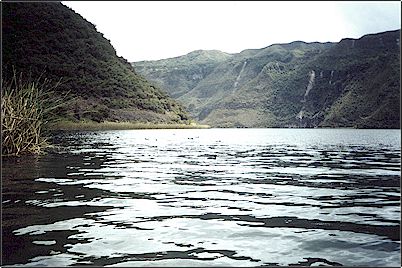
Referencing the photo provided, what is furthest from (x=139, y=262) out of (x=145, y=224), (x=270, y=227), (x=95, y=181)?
(x=95, y=181)

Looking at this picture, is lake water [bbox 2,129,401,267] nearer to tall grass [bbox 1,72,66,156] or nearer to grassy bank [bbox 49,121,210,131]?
tall grass [bbox 1,72,66,156]

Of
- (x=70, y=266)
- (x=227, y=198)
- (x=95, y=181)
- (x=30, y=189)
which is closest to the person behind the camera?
(x=70, y=266)

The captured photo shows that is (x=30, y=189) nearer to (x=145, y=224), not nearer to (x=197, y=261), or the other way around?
(x=145, y=224)

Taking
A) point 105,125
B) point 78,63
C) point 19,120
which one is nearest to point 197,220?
point 19,120

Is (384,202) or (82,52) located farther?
(82,52)

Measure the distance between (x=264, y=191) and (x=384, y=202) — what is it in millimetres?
3258

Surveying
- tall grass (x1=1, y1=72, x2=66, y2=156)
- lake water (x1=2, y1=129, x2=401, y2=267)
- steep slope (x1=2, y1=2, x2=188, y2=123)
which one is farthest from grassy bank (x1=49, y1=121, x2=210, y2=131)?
lake water (x1=2, y1=129, x2=401, y2=267)

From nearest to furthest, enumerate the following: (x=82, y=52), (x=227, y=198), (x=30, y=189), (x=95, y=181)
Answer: (x=227, y=198), (x=30, y=189), (x=95, y=181), (x=82, y=52)

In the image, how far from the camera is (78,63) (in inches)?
4941

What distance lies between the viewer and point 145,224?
334 inches

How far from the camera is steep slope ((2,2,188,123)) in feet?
360

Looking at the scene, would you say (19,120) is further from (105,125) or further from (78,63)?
(78,63)

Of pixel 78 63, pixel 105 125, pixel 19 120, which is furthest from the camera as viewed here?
pixel 78 63

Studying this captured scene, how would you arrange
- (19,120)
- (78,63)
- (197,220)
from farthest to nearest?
(78,63) → (19,120) → (197,220)
